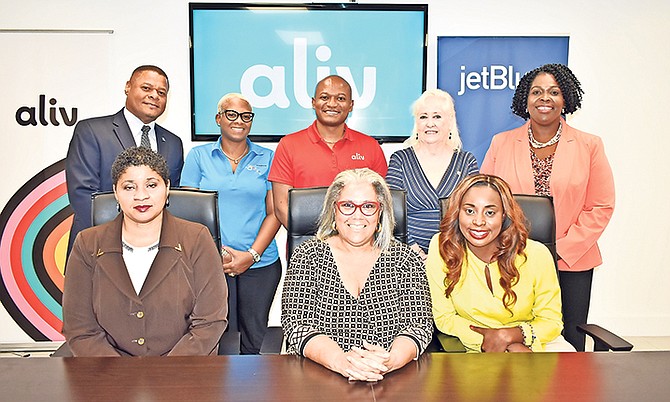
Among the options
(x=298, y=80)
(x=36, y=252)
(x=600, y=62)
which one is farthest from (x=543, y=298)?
(x=36, y=252)

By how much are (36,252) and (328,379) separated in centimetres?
337

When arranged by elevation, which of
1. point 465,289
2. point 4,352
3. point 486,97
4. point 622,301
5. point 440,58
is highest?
point 440,58

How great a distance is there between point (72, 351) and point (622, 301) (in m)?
3.88

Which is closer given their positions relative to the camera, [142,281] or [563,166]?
[142,281]

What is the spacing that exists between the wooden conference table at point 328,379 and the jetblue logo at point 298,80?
2.71 meters

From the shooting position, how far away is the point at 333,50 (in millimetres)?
4301

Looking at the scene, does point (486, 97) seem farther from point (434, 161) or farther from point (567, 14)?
point (434, 161)

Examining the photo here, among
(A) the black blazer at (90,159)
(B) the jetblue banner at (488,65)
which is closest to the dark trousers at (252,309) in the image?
(A) the black blazer at (90,159)

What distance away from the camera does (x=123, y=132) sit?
323cm

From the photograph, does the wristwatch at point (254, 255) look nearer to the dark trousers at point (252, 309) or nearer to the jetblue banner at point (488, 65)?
the dark trousers at point (252, 309)

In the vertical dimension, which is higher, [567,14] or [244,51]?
[567,14]

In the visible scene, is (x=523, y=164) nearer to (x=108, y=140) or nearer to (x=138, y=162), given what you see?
(x=138, y=162)

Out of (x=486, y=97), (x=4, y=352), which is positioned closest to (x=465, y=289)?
(x=486, y=97)

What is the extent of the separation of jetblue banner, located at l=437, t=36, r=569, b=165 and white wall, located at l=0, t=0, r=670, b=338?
74 millimetres
